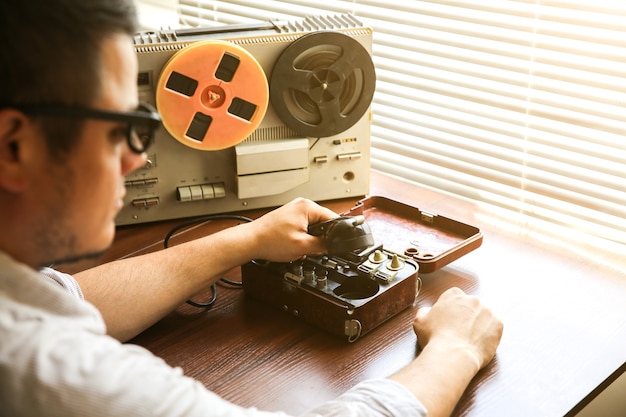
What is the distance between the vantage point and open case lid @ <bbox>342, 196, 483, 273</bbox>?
1.46m

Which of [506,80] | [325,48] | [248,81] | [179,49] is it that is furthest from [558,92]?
[179,49]

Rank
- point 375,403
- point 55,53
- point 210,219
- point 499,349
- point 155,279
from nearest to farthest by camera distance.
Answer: point 55,53 → point 375,403 → point 499,349 → point 155,279 → point 210,219

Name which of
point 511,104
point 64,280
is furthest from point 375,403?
point 511,104

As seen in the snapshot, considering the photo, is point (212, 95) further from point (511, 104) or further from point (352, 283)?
point (511, 104)

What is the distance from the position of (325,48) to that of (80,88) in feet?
2.78

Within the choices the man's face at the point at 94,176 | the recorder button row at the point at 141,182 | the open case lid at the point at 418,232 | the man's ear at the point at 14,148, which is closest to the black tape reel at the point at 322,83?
the open case lid at the point at 418,232

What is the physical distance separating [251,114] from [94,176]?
2.41ft

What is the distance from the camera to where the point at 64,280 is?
1.27 metres

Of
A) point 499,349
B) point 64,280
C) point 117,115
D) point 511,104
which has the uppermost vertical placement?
point 117,115

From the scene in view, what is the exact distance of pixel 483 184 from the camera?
1.81 metres

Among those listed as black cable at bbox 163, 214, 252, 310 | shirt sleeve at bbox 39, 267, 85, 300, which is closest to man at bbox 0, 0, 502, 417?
shirt sleeve at bbox 39, 267, 85, 300

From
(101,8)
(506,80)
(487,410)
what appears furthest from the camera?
(506,80)

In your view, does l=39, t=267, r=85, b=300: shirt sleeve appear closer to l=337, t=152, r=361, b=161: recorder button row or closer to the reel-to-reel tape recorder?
the reel-to-reel tape recorder

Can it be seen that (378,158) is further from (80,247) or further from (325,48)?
(80,247)
